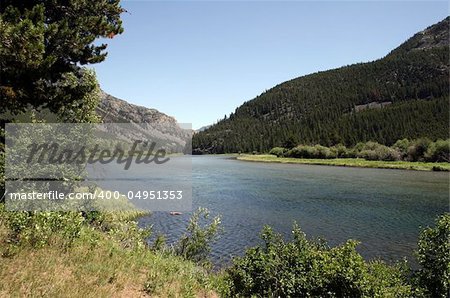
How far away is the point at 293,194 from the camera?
2167 inches

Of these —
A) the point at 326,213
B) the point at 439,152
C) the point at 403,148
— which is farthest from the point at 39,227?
the point at 403,148

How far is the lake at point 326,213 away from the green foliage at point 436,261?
872 cm

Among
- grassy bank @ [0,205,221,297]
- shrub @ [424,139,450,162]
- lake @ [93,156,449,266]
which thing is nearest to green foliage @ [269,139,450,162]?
shrub @ [424,139,450,162]

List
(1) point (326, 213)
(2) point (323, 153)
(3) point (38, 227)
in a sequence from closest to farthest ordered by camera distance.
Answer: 1. (3) point (38, 227)
2. (1) point (326, 213)
3. (2) point (323, 153)

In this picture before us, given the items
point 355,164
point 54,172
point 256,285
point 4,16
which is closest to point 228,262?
point 256,285

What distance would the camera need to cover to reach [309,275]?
1424 cm

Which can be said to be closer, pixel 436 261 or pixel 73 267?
pixel 73 267

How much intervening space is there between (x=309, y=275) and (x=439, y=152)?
118 metres

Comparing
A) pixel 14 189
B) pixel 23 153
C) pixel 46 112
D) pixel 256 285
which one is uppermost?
pixel 46 112

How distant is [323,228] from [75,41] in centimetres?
2838

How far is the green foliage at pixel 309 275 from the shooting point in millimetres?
13031

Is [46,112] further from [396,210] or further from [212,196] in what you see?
[396,210]

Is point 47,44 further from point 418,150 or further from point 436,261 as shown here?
point 418,150

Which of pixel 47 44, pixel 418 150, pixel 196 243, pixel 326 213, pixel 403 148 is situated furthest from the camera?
pixel 403 148
